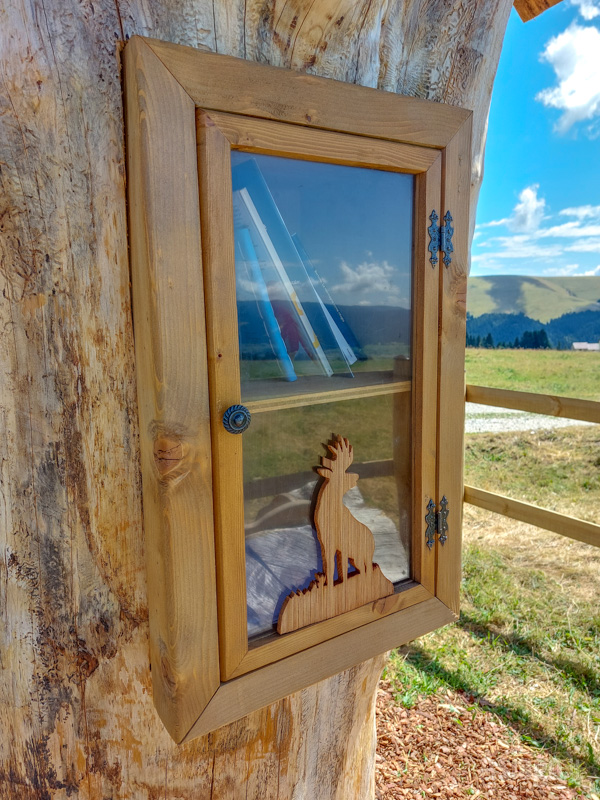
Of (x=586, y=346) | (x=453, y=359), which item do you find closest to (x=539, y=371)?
(x=586, y=346)

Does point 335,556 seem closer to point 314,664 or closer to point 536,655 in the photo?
point 314,664

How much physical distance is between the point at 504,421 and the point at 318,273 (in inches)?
224

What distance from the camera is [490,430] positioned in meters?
5.76

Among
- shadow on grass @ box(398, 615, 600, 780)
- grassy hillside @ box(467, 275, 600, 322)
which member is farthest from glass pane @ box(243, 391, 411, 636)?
grassy hillside @ box(467, 275, 600, 322)

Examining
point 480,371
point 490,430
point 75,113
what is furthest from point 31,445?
point 480,371

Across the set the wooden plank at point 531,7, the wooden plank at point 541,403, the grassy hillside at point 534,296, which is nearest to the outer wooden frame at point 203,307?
the wooden plank at point 531,7

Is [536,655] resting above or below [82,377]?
below

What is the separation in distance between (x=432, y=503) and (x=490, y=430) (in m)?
4.96

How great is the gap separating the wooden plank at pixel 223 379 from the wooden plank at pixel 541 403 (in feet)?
5.75

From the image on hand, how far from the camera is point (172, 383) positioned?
2.62 ft

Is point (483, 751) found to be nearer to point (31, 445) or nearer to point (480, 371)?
point (31, 445)

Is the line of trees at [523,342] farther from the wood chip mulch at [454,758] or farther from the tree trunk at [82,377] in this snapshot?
the tree trunk at [82,377]

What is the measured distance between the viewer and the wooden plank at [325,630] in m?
0.93

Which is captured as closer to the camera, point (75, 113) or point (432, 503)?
point (75, 113)
